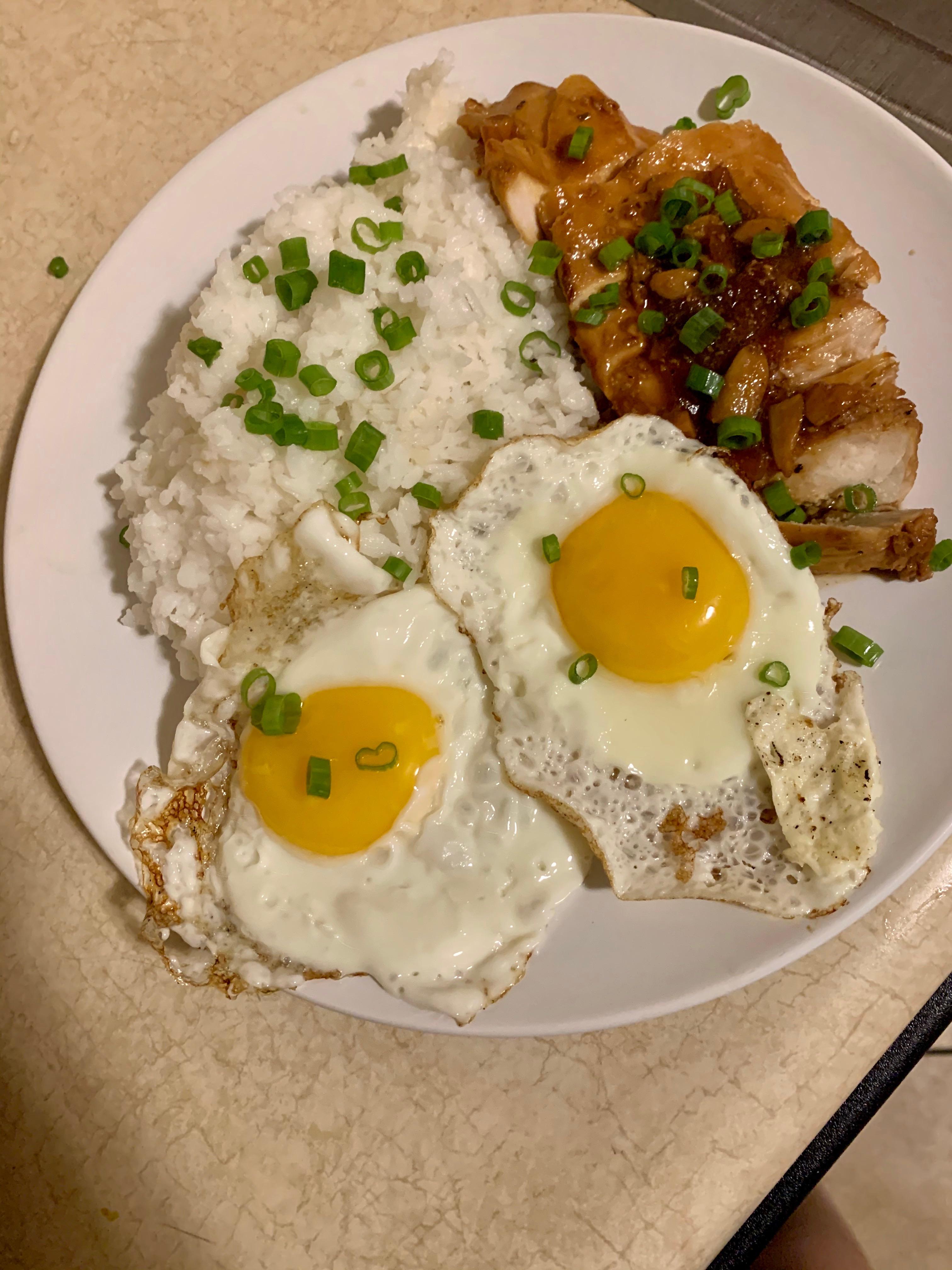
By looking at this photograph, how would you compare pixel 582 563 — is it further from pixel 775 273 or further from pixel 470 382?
pixel 775 273

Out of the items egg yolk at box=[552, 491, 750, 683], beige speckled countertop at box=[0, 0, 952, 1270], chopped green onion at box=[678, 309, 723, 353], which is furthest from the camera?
beige speckled countertop at box=[0, 0, 952, 1270]

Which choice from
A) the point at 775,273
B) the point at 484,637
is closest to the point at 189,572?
the point at 484,637

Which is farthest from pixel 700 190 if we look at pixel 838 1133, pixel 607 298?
pixel 838 1133

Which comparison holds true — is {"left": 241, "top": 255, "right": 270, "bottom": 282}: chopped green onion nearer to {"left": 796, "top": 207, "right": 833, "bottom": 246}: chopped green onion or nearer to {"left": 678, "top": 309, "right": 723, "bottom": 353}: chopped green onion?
{"left": 678, "top": 309, "right": 723, "bottom": 353}: chopped green onion

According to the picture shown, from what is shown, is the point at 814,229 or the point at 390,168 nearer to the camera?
the point at 814,229

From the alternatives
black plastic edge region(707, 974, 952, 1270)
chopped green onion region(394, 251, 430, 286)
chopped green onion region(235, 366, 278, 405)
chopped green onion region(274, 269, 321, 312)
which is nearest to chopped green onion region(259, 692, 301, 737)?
chopped green onion region(235, 366, 278, 405)

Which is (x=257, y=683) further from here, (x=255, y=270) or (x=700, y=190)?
(x=700, y=190)
